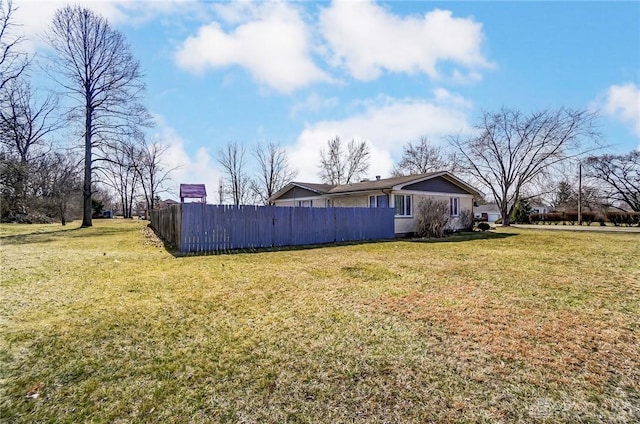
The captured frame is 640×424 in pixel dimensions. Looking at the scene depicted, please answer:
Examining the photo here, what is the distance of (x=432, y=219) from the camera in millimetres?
16141

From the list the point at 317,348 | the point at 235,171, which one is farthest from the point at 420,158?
the point at 317,348

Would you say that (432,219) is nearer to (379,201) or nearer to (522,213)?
(379,201)

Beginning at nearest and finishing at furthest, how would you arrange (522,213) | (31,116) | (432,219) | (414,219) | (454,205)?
(432,219) < (414,219) < (454,205) < (31,116) < (522,213)

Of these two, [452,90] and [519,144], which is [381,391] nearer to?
[452,90]

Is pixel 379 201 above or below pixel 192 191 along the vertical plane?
below

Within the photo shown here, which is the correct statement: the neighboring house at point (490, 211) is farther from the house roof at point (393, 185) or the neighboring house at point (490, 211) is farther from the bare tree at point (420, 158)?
the house roof at point (393, 185)

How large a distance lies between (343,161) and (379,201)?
79.0 feet

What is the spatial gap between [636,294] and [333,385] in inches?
229

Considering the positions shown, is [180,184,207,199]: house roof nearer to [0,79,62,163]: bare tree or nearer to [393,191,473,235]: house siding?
[0,79,62,163]: bare tree

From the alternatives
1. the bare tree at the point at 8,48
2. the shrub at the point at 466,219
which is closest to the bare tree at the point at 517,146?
the shrub at the point at 466,219

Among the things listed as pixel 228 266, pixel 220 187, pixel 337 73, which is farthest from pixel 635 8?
pixel 220 187

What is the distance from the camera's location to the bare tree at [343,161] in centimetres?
4006

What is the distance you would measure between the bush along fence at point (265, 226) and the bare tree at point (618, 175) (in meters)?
33.7

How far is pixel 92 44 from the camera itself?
68.8ft
